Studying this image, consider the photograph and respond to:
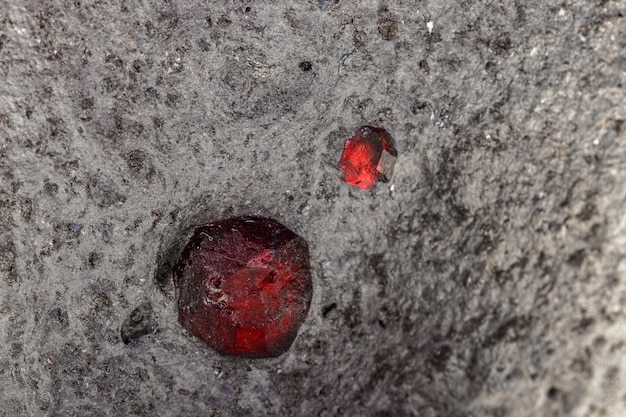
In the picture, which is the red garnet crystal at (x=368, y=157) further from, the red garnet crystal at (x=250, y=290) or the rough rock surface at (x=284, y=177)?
the red garnet crystal at (x=250, y=290)

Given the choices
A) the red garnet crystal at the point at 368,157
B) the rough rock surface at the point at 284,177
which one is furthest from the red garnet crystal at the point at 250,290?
the red garnet crystal at the point at 368,157

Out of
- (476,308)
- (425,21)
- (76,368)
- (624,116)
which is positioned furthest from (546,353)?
(76,368)

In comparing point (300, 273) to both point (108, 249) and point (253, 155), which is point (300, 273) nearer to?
point (253, 155)

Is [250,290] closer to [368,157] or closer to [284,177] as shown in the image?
[284,177]

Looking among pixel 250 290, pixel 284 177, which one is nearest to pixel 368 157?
pixel 284 177

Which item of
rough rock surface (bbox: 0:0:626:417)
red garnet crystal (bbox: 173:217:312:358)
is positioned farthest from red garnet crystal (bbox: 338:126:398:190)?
red garnet crystal (bbox: 173:217:312:358)

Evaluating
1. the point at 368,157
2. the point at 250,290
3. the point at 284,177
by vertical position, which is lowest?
the point at 250,290
